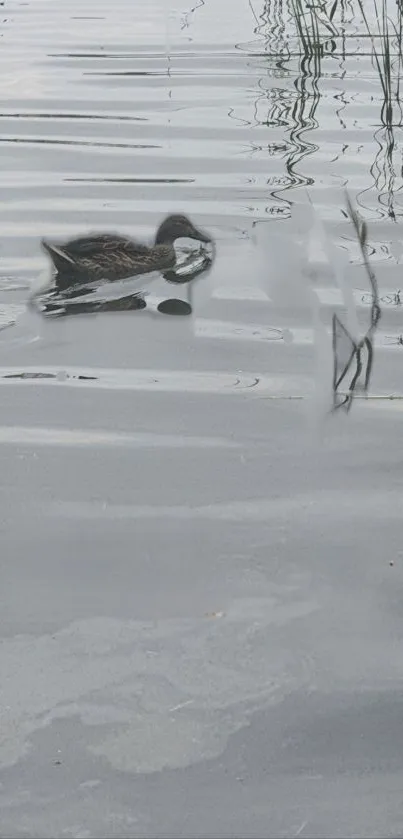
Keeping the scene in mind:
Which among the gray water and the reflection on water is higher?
the reflection on water

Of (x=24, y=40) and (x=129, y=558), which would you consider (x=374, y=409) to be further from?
(x=24, y=40)

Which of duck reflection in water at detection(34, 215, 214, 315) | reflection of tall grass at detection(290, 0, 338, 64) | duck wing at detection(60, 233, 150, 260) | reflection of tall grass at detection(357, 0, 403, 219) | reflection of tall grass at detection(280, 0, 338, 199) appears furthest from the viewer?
reflection of tall grass at detection(290, 0, 338, 64)

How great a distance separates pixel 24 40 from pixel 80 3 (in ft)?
7.94

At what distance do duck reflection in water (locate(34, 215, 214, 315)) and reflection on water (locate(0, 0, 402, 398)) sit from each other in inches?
1.9

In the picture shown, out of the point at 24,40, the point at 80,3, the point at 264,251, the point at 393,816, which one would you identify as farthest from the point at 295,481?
the point at 80,3

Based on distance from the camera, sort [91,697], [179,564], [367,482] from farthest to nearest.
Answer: [367,482], [179,564], [91,697]

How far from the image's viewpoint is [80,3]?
14.5 m

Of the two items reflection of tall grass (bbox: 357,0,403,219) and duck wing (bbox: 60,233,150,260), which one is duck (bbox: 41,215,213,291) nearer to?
duck wing (bbox: 60,233,150,260)

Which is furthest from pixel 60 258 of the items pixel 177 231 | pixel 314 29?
pixel 314 29

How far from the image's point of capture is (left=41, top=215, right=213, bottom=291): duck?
252 inches

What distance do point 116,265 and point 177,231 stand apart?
43 cm

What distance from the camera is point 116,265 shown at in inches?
257

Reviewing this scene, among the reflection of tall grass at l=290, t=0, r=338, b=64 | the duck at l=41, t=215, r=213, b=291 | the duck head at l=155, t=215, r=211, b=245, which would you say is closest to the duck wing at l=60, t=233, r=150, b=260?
the duck at l=41, t=215, r=213, b=291

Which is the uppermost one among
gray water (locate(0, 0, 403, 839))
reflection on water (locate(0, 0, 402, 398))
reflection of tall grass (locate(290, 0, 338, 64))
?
reflection of tall grass (locate(290, 0, 338, 64))
